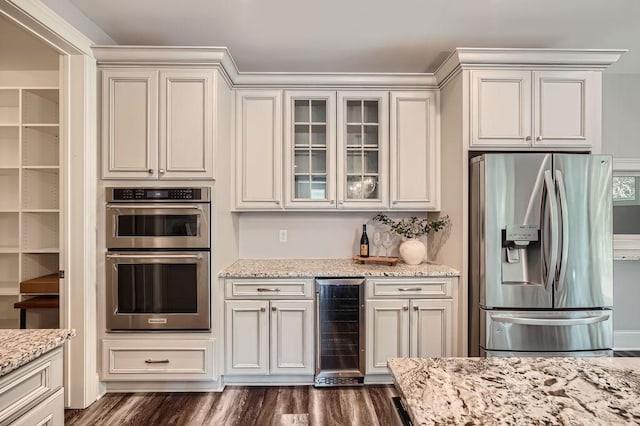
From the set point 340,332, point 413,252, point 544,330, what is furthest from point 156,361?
point 544,330

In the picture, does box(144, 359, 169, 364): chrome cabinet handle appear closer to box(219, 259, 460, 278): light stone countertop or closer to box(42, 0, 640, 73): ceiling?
box(219, 259, 460, 278): light stone countertop

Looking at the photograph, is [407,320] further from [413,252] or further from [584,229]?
[584,229]

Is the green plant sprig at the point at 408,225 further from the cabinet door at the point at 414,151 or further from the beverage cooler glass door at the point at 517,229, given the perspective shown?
the beverage cooler glass door at the point at 517,229

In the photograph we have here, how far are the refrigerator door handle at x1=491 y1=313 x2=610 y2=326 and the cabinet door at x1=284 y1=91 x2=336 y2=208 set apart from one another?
1584 millimetres

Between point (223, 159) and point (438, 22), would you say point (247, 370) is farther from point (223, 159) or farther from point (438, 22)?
point (438, 22)

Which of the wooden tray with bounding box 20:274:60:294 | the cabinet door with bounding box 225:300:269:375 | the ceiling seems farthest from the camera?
the wooden tray with bounding box 20:274:60:294

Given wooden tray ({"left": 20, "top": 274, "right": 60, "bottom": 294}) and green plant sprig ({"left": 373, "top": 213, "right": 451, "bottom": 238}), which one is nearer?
wooden tray ({"left": 20, "top": 274, "right": 60, "bottom": 294})

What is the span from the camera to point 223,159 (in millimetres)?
2760

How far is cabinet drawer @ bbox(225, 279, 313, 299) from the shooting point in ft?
8.77

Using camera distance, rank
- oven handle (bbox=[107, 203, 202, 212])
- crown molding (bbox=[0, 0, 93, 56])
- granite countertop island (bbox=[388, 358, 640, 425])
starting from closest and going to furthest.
Result: granite countertop island (bbox=[388, 358, 640, 425]) → crown molding (bbox=[0, 0, 93, 56]) → oven handle (bbox=[107, 203, 202, 212])

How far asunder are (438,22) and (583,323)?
92.0 inches

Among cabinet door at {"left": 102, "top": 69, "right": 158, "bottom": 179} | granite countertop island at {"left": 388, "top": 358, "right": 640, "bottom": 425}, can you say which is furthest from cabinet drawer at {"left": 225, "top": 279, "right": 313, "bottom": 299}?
granite countertop island at {"left": 388, "top": 358, "right": 640, "bottom": 425}

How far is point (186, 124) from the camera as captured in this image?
2.56m

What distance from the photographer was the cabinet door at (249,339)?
267 cm
